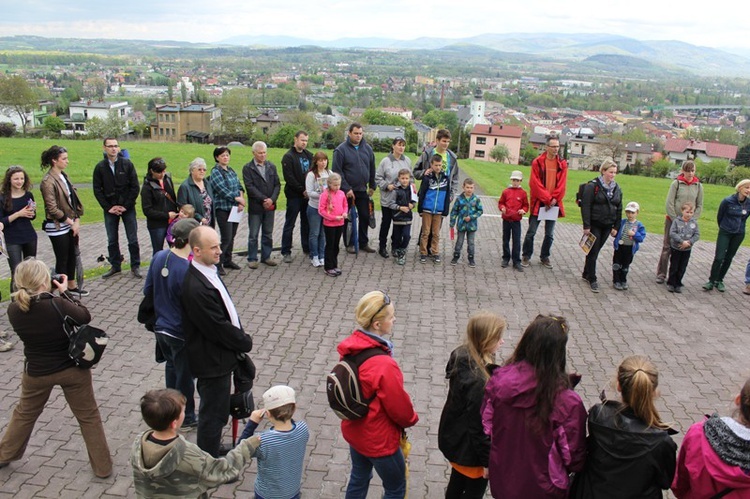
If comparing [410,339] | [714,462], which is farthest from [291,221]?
[714,462]

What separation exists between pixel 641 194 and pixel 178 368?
81.3ft

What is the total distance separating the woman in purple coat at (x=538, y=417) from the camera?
3.14 metres

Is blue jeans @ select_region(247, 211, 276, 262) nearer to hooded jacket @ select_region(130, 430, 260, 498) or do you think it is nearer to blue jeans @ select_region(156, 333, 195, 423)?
Result: blue jeans @ select_region(156, 333, 195, 423)

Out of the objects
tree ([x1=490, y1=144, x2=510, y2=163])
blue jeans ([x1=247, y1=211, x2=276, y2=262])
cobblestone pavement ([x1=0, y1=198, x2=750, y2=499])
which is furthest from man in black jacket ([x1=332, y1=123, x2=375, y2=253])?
tree ([x1=490, y1=144, x2=510, y2=163])

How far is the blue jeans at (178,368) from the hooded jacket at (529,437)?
2.59m

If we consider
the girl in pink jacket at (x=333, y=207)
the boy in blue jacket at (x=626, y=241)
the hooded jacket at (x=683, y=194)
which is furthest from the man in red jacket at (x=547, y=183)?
the girl in pink jacket at (x=333, y=207)

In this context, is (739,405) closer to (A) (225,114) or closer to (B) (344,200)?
(B) (344,200)

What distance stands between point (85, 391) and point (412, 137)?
271ft

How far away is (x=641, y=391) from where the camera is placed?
120 inches

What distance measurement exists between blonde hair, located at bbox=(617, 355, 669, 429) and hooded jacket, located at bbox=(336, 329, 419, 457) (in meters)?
1.24

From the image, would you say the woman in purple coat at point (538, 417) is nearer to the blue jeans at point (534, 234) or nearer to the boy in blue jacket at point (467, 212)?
the boy in blue jacket at point (467, 212)

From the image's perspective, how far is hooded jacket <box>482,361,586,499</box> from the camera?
10.4 feet

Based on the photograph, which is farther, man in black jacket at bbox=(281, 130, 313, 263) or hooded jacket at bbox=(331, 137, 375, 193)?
hooded jacket at bbox=(331, 137, 375, 193)

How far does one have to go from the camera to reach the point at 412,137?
3342 inches
